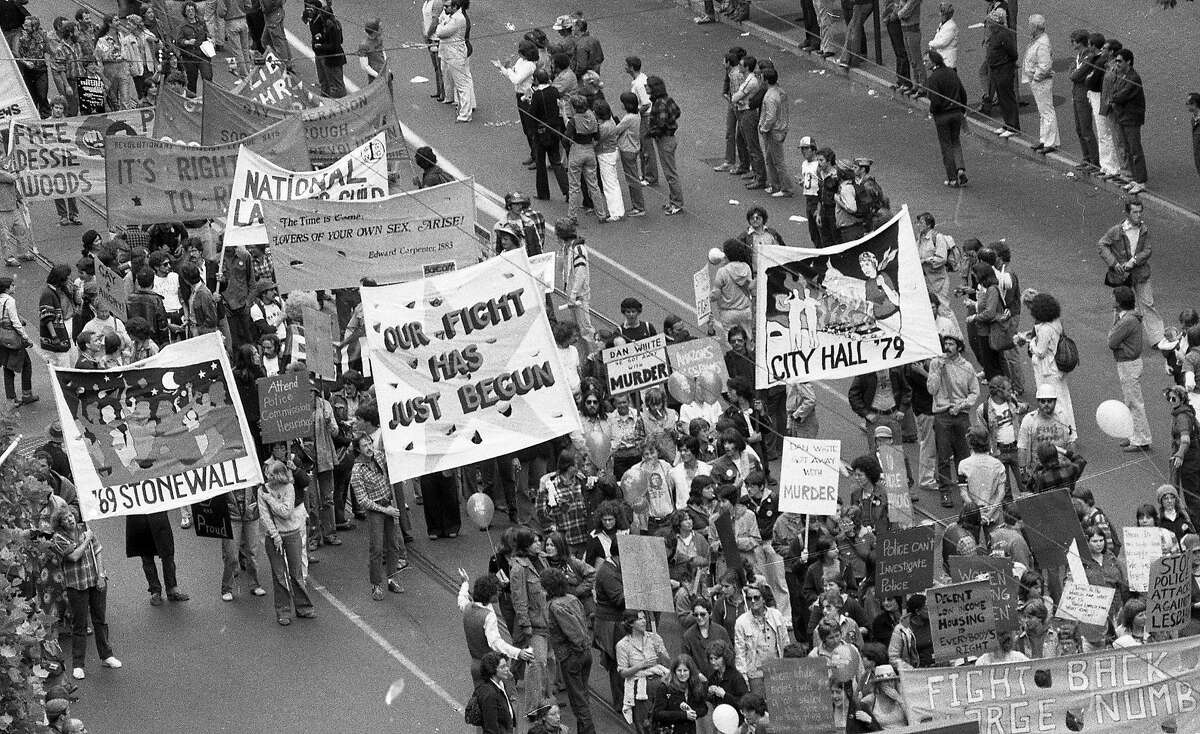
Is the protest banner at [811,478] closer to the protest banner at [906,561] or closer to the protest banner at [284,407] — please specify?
the protest banner at [906,561]

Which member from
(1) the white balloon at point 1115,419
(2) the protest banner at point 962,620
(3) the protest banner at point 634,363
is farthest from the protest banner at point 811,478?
(1) the white balloon at point 1115,419

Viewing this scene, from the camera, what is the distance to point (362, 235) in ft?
78.1

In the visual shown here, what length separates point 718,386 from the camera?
22.9 metres

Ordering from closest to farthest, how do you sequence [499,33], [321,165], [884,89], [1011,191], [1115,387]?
[1115,387] → [321,165] → [1011,191] → [884,89] → [499,33]

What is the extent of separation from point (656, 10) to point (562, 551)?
18209 millimetres

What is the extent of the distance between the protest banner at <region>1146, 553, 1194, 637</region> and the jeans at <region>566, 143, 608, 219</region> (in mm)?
12519

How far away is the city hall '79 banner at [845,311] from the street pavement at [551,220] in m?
2.59

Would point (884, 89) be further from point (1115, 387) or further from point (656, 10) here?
point (1115, 387)

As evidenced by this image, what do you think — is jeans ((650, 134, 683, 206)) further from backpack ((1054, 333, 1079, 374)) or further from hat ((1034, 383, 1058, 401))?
hat ((1034, 383, 1058, 401))

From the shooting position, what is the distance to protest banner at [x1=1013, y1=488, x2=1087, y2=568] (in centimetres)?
1942

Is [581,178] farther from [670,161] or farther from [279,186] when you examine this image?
[279,186]

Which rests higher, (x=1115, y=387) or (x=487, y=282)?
(x=487, y=282)

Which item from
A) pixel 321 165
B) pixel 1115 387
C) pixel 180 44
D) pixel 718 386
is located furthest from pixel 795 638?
pixel 180 44

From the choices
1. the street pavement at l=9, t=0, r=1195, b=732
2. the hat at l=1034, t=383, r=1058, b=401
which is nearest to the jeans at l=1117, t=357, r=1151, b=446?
the street pavement at l=9, t=0, r=1195, b=732
